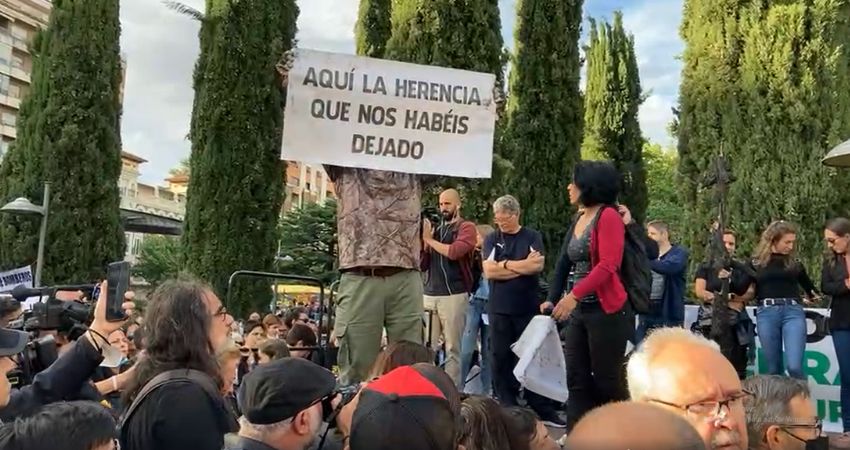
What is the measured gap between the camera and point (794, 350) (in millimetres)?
6641

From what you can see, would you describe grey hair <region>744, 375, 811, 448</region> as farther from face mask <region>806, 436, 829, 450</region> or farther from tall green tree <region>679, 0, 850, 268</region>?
tall green tree <region>679, 0, 850, 268</region>

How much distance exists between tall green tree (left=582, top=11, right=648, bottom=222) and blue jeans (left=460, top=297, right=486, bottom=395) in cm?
1644

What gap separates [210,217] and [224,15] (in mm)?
3925

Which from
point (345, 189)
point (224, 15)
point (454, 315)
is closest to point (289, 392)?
point (345, 189)

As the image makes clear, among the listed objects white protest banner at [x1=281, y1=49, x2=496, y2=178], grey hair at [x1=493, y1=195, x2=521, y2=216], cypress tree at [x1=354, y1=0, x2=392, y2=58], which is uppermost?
cypress tree at [x1=354, y1=0, x2=392, y2=58]

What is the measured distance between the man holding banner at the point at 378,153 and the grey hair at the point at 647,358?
2.12m

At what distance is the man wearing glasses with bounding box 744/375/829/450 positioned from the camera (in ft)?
9.96

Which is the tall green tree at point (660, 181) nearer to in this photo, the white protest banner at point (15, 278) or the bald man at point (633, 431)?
the white protest banner at point (15, 278)

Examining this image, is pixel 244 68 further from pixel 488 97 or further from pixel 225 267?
pixel 488 97

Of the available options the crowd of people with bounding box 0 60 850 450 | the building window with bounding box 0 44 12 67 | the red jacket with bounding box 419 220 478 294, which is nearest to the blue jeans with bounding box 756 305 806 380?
the crowd of people with bounding box 0 60 850 450

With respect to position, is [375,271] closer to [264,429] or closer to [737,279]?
[264,429]

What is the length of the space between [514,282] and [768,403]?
330 centimetres

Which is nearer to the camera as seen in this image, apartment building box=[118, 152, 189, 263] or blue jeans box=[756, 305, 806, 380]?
blue jeans box=[756, 305, 806, 380]

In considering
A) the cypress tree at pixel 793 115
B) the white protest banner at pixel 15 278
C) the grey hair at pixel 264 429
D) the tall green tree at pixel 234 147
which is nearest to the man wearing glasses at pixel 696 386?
A: the grey hair at pixel 264 429
